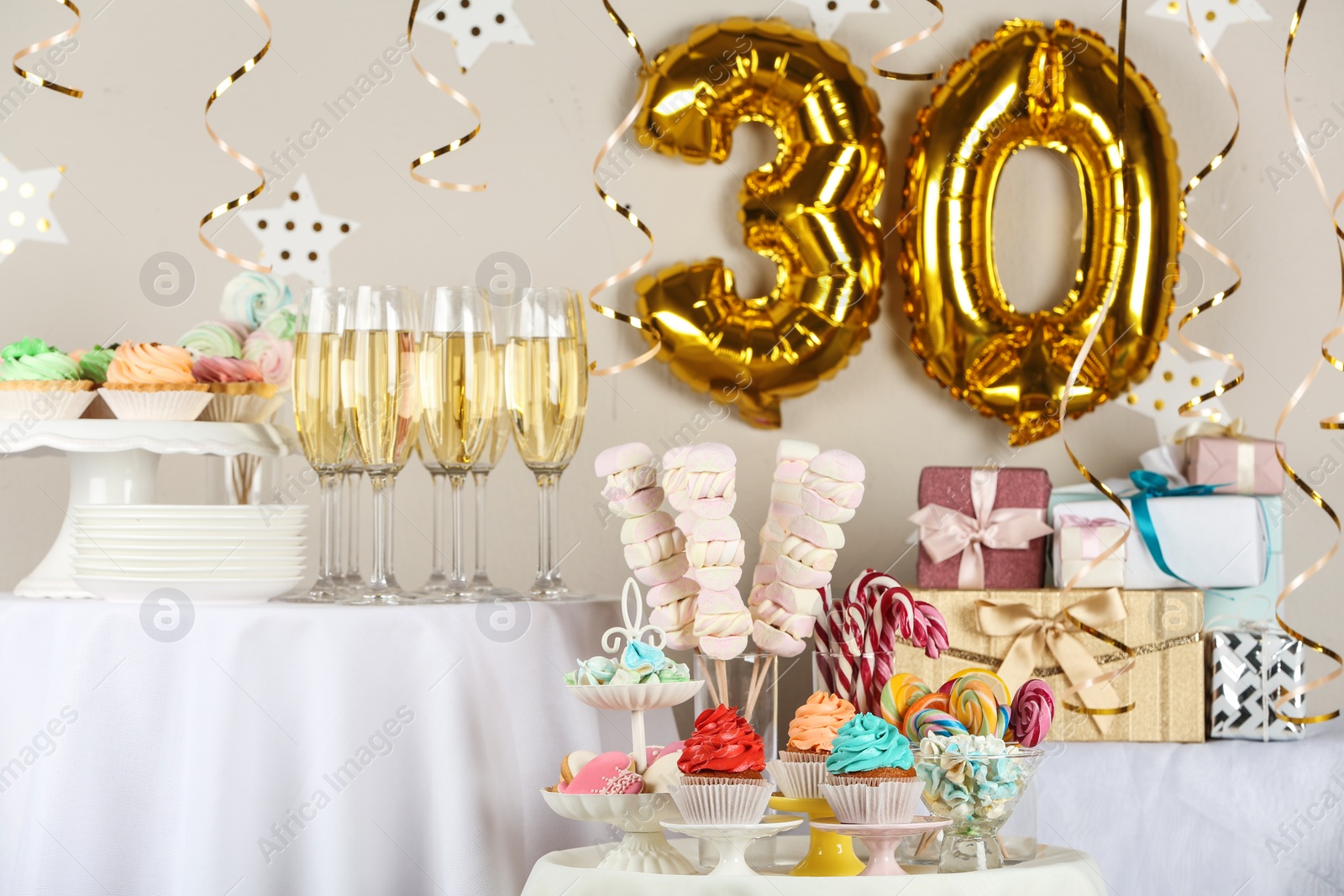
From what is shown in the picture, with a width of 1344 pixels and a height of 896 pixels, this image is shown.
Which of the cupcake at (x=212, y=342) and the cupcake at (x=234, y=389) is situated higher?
the cupcake at (x=212, y=342)

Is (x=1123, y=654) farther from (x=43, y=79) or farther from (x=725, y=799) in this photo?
(x=43, y=79)

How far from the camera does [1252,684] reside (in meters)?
1.55

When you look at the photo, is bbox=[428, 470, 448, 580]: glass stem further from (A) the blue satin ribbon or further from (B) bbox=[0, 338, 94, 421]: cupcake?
(A) the blue satin ribbon

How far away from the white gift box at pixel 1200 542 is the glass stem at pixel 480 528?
2.31 ft

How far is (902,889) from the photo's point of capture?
3.06 feet

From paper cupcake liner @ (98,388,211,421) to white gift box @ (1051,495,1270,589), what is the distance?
1.02 metres

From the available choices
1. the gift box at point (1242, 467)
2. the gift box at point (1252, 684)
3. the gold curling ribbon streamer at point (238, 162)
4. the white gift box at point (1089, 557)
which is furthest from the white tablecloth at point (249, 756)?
the gift box at point (1242, 467)

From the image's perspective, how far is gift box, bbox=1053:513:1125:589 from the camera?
1.58 m

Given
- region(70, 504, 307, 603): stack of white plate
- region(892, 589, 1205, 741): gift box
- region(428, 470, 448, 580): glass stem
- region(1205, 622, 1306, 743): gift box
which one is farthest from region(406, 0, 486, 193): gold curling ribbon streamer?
region(1205, 622, 1306, 743): gift box

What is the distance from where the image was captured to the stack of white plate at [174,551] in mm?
1209

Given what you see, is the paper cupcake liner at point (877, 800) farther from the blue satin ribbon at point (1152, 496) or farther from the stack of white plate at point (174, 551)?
the blue satin ribbon at point (1152, 496)

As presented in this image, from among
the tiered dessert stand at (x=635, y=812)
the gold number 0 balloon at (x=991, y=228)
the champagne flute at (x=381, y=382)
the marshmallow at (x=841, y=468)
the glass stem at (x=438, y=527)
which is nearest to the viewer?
the tiered dessert stand at (x=635, y=812)

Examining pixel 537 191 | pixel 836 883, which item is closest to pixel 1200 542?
pixel 836 883

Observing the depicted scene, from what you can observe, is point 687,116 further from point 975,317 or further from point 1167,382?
point 1167,382
